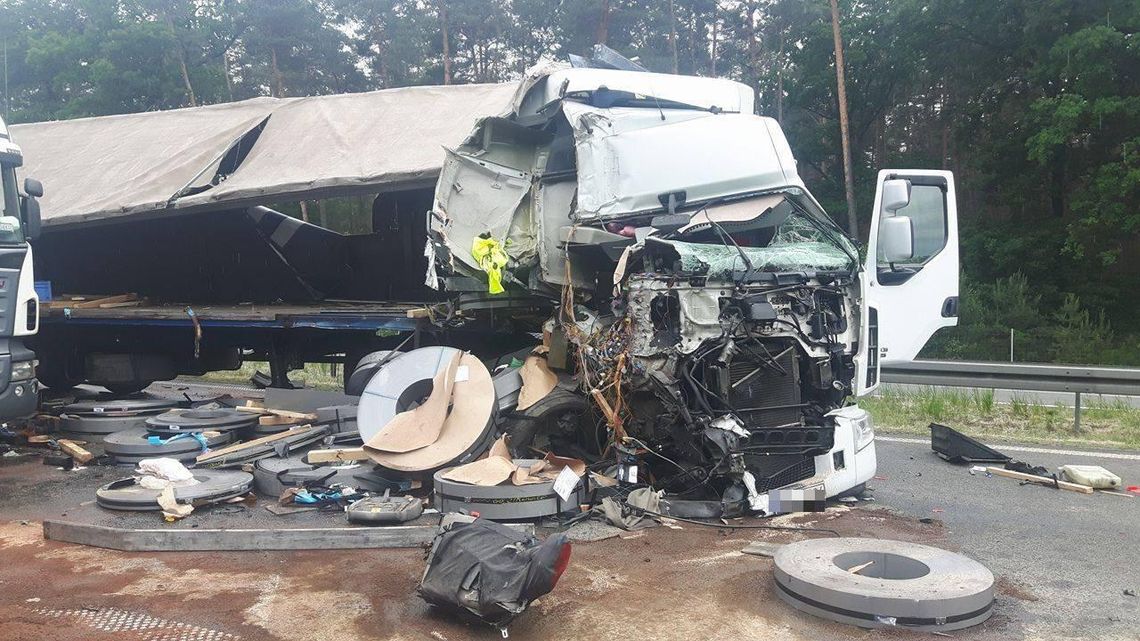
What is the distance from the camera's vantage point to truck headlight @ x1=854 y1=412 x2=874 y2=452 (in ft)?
18.5

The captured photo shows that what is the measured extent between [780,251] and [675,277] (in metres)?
0.79

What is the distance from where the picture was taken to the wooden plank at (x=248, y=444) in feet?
22.3

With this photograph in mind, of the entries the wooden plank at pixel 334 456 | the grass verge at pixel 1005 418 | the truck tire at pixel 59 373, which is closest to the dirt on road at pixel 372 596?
the wooden plank at pixel 334 456

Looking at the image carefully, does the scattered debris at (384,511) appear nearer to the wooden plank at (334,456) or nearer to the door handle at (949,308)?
the wooden plank at (334,456)

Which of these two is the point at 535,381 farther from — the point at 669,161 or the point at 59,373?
the point at 59,373

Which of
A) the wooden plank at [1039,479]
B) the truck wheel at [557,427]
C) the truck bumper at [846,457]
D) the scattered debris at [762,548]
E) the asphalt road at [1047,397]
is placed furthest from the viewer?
the asphalt road at [1047,397]

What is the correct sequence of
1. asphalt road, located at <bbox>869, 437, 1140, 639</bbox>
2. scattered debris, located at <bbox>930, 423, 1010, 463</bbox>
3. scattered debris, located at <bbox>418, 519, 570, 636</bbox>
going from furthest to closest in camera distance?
1. scattered debris, located at <bbox>930, 423, 1010, 463</bbox>
2. asphalt road, located at <bbox>869, 437, 1140, 639</bbox>
3. scattered debris, located at <bbox>418, 519, 570, 636</bbox>

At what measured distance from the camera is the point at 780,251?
5570mm

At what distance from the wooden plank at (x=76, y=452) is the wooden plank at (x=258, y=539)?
295cm

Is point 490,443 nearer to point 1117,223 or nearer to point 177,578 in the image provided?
point 177,578

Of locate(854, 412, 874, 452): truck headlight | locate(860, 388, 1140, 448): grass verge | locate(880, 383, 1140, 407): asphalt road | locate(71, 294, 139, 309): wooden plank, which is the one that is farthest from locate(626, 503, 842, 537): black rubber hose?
locate(71, 294, 139, 309): wooden plank

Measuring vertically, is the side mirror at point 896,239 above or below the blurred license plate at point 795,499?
above

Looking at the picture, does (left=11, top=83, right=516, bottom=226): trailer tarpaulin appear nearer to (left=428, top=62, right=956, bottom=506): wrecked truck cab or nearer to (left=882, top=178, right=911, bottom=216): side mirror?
(left=428, top=62, right=956, bottom=506): wrecked truck cab

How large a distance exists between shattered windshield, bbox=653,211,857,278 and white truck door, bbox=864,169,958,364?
33cm
